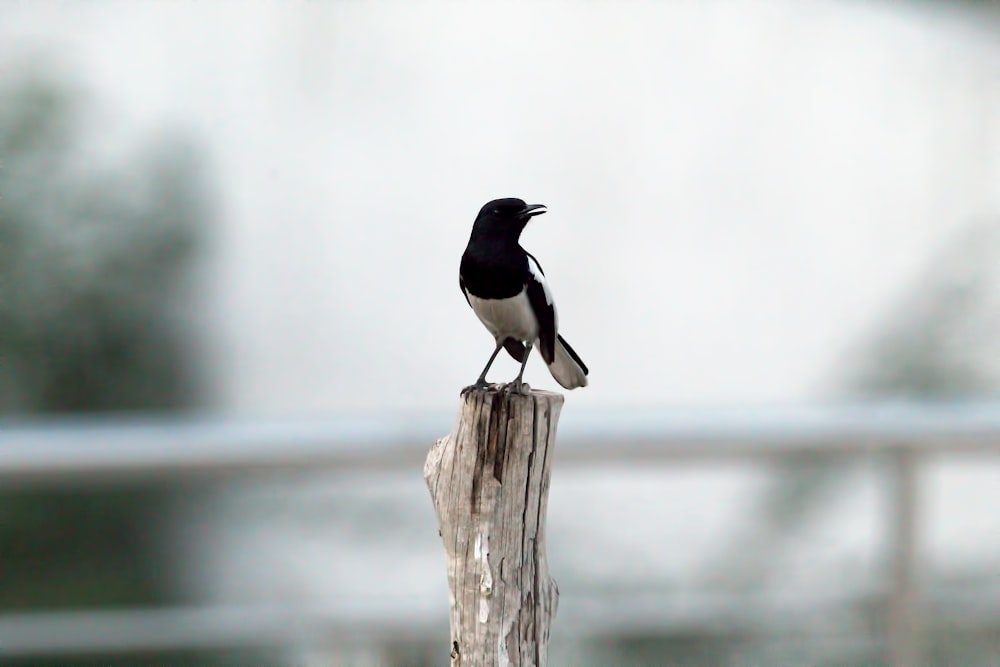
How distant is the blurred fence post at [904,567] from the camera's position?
6.51ft

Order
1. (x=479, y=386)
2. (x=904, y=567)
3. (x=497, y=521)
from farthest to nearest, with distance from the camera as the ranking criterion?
(x=904, y=567)
(x=479, y=386)
(x=497, y=521)

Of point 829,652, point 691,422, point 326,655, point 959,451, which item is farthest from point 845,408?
point 326,655

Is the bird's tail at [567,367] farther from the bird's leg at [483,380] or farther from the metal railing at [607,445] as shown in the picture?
the metal railing at [607,445]

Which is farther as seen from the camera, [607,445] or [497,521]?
[607,445]

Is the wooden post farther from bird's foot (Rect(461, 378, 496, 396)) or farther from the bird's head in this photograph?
the bird's head

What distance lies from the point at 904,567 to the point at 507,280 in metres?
1.40

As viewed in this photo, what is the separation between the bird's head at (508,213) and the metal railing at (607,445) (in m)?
1.05

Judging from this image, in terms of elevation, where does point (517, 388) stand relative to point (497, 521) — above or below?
above

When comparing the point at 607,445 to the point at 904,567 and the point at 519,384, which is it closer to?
the point at 904,567

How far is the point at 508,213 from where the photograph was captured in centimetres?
105

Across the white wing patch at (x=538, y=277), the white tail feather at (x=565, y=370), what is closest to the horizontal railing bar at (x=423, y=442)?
the white tail feather at (x=565, y=370)

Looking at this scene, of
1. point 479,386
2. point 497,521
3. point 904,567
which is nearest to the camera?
point 497,521

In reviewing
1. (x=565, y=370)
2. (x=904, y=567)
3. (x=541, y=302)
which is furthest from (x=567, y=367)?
(x=904, y=567)

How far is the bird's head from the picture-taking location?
3.45 ft
